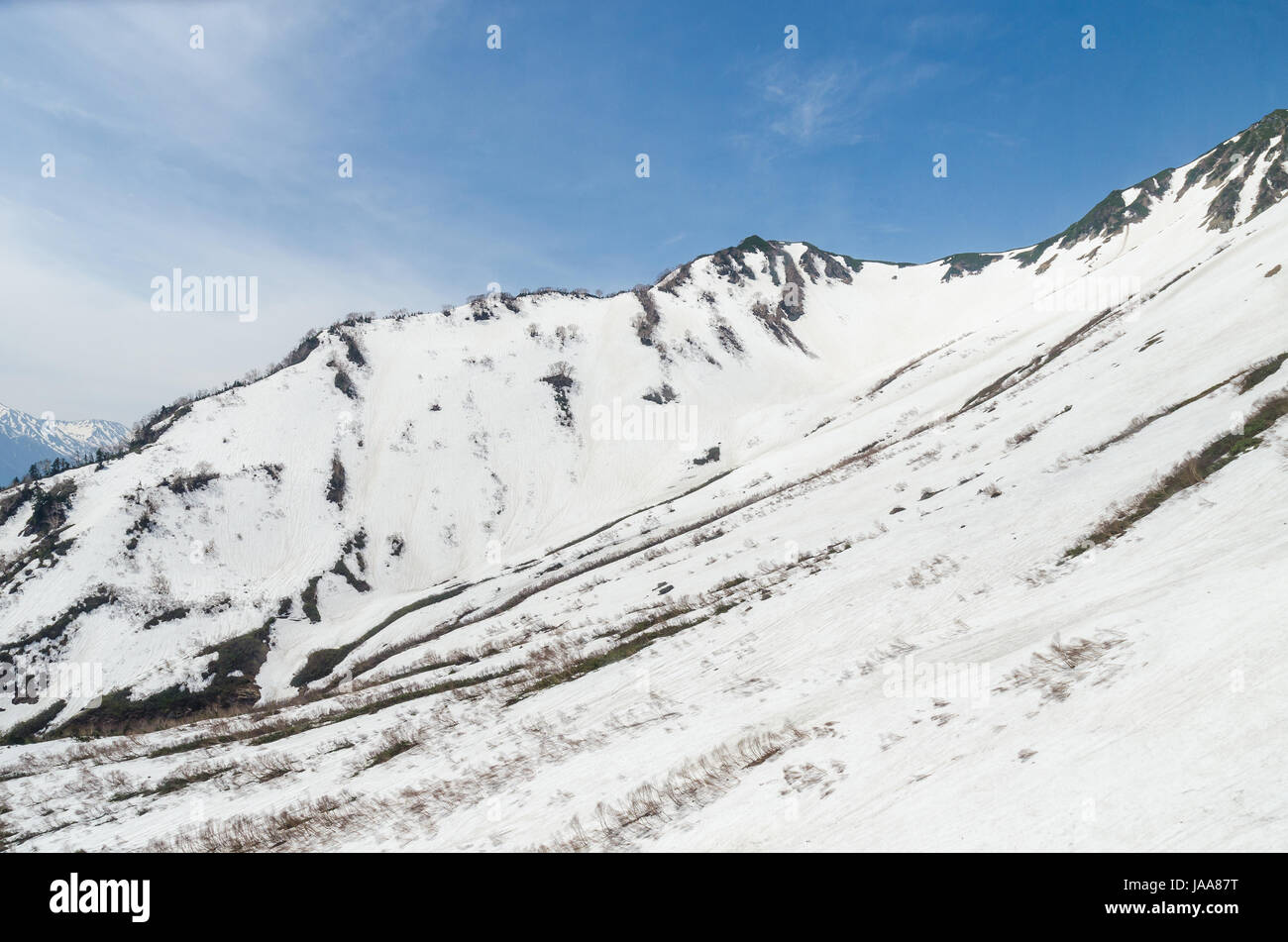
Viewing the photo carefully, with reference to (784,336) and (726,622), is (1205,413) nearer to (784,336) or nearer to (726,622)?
(726,622)

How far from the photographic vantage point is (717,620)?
18.4 m

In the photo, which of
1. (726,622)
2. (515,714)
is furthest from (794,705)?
(515,714)

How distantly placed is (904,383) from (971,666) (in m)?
69.6

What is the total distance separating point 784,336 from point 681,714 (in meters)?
109

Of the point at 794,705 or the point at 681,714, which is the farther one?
the point at 681,714

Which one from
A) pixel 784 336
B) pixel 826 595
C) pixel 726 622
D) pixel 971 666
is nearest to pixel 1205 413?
pixel 826 595

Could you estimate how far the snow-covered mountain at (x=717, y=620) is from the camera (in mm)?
8250

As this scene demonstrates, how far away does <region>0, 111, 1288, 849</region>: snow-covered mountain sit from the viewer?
8.25 metres
